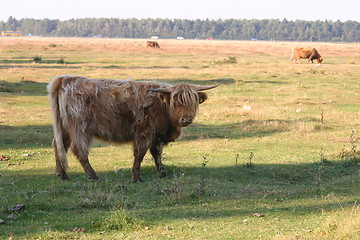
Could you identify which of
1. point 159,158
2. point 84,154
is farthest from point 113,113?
point 159,158

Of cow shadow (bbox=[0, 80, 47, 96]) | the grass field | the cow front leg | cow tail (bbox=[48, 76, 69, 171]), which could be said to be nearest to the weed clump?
the grass field

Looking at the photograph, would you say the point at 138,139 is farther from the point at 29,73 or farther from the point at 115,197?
the point at 29,73

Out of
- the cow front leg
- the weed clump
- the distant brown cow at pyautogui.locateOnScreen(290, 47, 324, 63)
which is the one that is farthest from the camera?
the distant brown cow at pyautogui.locateOnScreen(290, 47, 324, 63)

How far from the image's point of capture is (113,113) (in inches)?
380

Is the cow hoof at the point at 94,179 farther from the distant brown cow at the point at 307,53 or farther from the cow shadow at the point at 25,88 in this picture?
the distant brown cow at the point at 307,53

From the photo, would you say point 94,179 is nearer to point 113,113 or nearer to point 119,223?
point 113,113

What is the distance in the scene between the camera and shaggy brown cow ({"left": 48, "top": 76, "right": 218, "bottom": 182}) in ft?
31.1

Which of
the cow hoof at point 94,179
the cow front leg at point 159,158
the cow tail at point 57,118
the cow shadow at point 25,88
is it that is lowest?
the cow shadow at point 25,88

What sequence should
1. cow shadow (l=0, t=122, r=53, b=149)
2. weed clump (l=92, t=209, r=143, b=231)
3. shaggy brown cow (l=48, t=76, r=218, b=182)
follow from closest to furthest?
weed clump (l=92, t=209, r=143, b=231) → shaggy brown cow (l=48, t=76, r=218, b=182) → cow shadow (l=0, t=122, r=53, b=149)

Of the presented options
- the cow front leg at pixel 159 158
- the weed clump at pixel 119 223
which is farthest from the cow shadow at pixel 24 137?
the weed clump at pixel 119 223

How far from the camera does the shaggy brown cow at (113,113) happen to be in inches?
373

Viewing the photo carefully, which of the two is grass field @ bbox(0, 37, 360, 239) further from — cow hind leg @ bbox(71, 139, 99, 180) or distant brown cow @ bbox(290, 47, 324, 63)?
distant brown cow @ bbox(290, 47, 324, 63)

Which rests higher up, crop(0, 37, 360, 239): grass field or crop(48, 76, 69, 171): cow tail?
crop(48, 76, 69, 171): cow tail

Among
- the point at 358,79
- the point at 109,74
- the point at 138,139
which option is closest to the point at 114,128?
the point at 138,139
